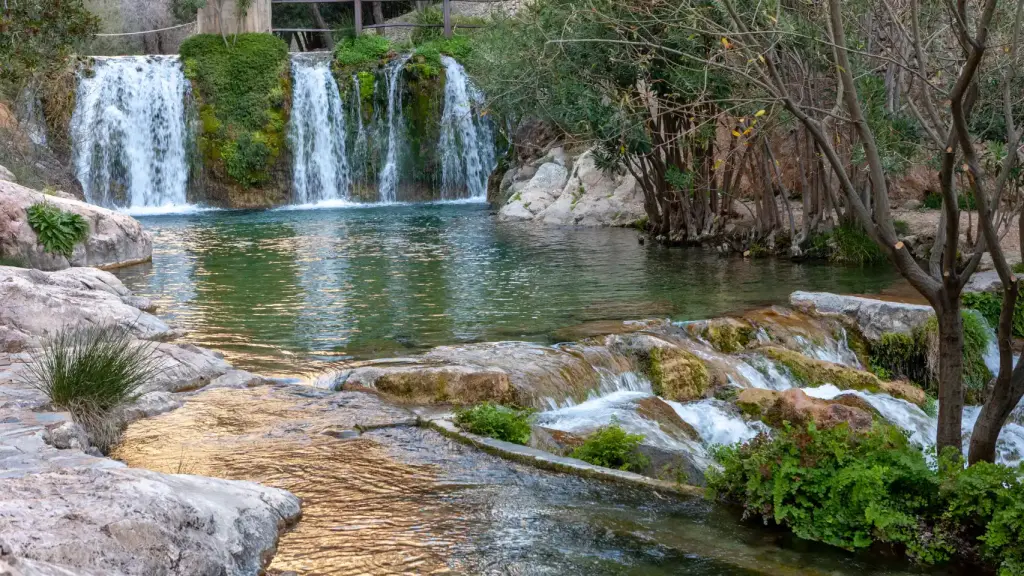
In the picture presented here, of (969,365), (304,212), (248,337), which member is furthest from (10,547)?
(304,212)

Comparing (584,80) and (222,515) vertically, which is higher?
(584,80)

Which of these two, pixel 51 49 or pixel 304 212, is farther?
pixel 304 212

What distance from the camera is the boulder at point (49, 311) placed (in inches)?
369

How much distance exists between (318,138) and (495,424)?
89.5 feet

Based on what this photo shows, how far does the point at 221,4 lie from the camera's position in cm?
3441

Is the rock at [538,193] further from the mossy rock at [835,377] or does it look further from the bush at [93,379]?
the bush at [93,379]

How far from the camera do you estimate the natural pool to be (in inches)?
452

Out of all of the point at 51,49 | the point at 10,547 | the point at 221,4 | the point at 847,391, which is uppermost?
the point at 221,4

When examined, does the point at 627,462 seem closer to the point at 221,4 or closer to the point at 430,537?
the point at 430,537

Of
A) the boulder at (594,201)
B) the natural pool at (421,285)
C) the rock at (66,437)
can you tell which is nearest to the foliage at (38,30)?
the natural pool at (421,285)

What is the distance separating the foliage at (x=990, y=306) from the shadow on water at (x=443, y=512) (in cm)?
768

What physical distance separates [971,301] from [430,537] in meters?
9.25

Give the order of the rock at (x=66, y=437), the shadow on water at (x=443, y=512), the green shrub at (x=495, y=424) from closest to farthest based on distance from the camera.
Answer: the shadow on water at (x=443, y=512)
the rock at (x=66, y=437)
the green shrub at (x=495, y=424)

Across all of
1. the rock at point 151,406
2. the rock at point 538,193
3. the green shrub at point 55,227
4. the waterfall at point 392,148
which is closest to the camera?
the rock at point 151,406
